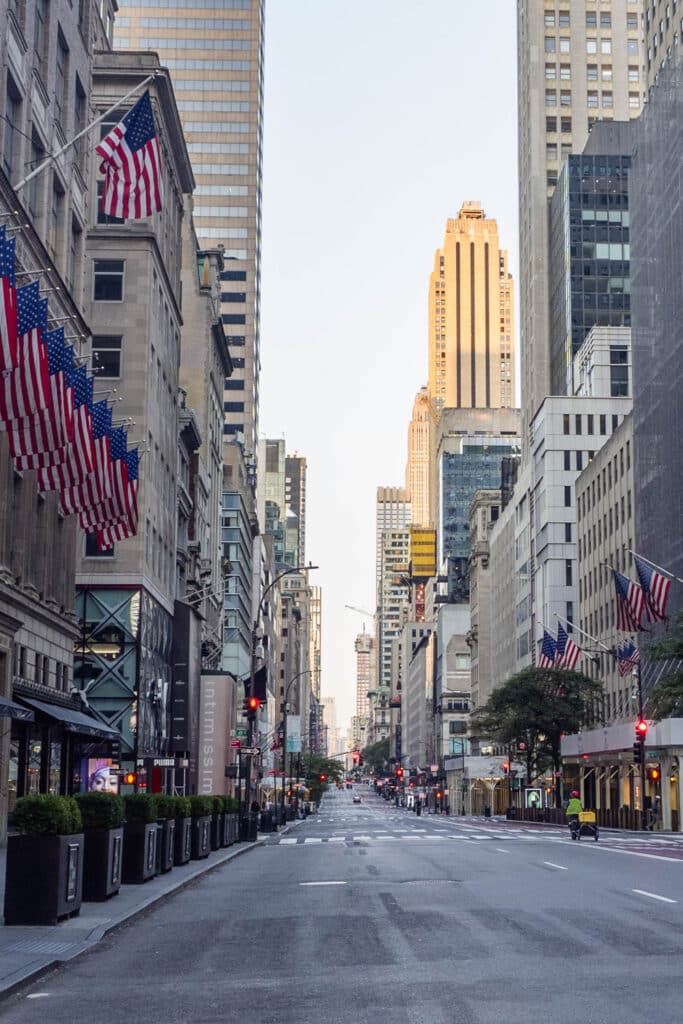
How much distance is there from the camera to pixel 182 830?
3234 cm

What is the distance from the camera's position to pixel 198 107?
183125 mm

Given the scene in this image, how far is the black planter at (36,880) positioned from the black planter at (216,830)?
77.4ft

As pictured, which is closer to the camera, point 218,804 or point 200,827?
point 200,827

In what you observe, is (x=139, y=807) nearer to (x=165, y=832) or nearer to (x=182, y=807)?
(x=165, y=832)

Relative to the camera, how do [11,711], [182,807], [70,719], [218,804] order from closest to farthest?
[11,711] < [182,807] < [70,719] < [218,804]

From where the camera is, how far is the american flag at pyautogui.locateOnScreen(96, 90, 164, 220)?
26438 mm

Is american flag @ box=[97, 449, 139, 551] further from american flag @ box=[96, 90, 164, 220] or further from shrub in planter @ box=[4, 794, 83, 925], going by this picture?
shrub in planter @ box=[4, 794, 83, 925]

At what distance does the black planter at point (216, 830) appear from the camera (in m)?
41.7

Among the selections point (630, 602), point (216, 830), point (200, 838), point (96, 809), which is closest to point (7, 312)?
point (96, 809)

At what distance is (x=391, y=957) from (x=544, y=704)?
3463 inches

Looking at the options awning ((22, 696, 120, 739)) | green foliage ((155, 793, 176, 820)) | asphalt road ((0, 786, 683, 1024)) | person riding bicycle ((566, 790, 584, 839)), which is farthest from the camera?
person riding bicycle ((566, 790, 584, 839))

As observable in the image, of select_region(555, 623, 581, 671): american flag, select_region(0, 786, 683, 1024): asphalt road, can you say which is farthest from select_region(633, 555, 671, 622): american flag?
select_region(0, 786, 683, 1024): asphalt road

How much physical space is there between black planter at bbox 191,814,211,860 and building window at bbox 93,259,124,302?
1287 inches

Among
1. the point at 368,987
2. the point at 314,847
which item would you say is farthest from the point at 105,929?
the point at 314,847
